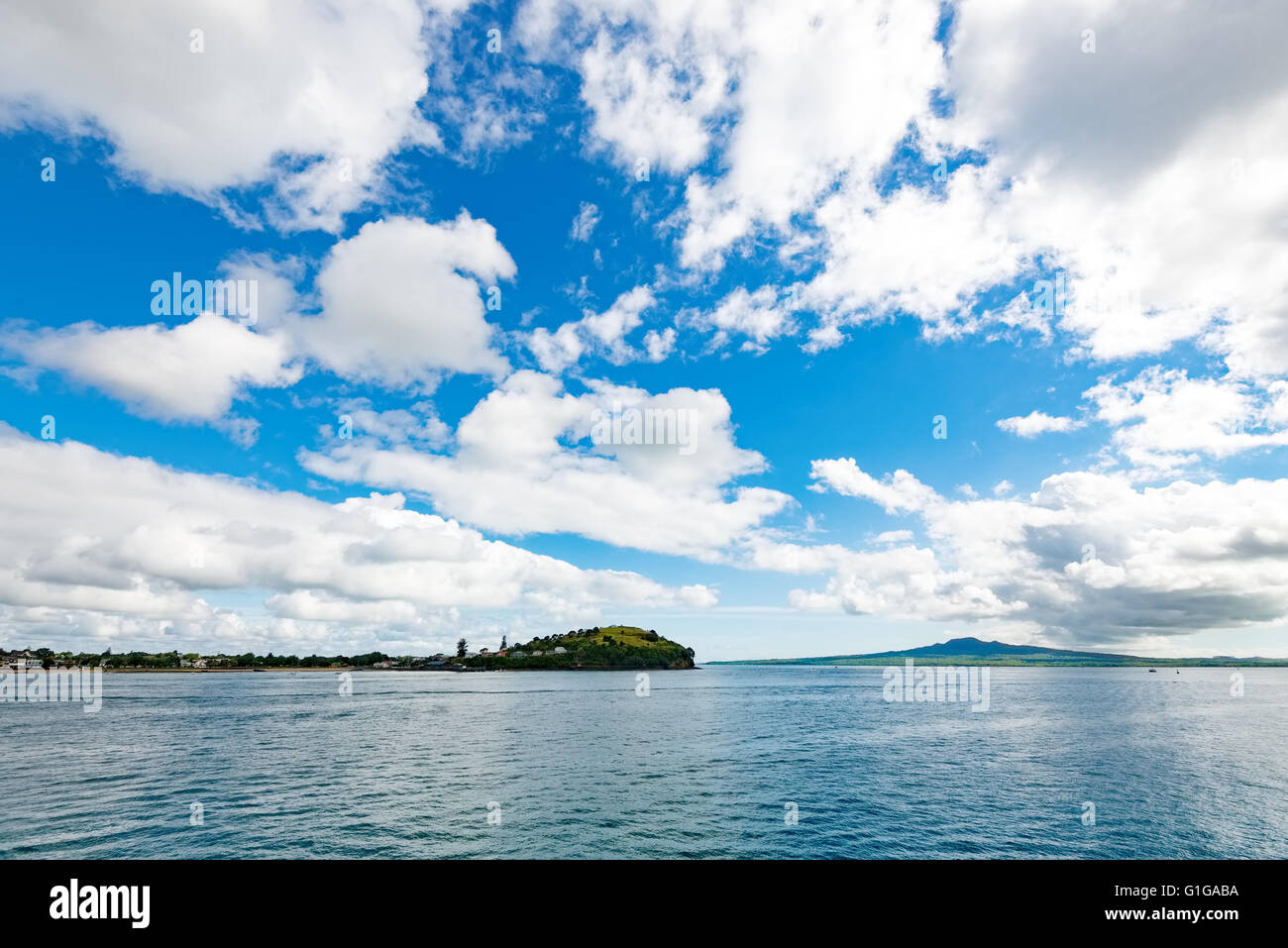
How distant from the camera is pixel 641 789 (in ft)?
148

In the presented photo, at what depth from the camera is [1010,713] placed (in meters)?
103

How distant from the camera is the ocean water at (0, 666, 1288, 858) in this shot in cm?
3281

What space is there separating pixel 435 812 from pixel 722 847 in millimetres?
19220

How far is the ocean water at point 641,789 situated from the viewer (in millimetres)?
32812
